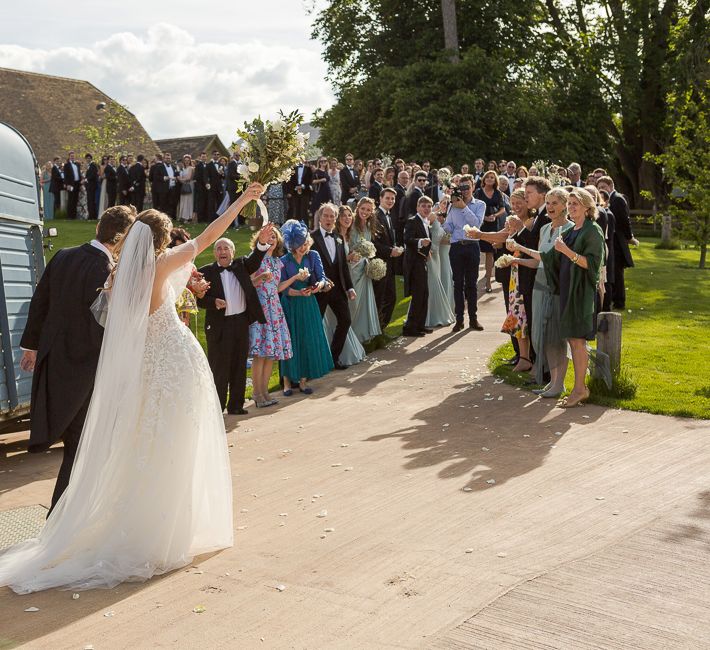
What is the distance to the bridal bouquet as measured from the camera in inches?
271

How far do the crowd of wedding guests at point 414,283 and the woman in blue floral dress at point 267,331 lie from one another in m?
0.01

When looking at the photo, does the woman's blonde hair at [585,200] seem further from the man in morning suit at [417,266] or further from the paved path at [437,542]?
the man in morning suit at [417,266]

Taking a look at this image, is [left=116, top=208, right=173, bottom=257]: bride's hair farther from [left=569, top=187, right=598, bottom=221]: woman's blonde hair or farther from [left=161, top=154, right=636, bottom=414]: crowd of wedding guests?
Answer: [left=569, top=187, right=598, bottom=221]: woman's blonde hair

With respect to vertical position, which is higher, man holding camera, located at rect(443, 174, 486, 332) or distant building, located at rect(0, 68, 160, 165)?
distant building, located at rect(0, 68, 160, 165)

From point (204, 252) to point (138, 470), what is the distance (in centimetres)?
1609

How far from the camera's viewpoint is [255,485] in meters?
7.66

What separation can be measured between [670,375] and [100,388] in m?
7.26

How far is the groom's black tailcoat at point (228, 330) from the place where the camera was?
10.4 metres

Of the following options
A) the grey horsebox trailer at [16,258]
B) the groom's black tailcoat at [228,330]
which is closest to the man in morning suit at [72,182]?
the groom's black tailcoat at [228,330]

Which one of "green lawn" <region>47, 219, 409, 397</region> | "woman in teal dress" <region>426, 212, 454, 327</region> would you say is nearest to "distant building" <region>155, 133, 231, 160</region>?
"green lawn" <region>47, 219, 409, 397</region>

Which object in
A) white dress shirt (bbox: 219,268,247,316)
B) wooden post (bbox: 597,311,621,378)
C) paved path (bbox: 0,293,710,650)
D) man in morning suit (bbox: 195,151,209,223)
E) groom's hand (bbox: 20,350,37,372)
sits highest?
man in morning suit (bbox: 195,151,209,223)

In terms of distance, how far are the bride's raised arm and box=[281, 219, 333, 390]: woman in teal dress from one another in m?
4.82

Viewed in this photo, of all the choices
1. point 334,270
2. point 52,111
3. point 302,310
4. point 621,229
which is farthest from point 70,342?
point 52,111

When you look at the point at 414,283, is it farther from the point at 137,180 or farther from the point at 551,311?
the point at 137,180
